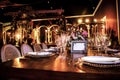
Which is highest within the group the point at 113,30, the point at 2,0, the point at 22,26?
the point at 2,0

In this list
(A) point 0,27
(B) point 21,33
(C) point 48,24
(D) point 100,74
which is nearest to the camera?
(D) point 100,74

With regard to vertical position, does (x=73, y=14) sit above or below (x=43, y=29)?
above

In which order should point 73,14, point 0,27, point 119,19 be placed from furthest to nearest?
point 0,27 → point 73,14 → point 119,19

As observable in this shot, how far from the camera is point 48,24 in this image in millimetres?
13859

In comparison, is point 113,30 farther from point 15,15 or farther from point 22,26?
point 22,26

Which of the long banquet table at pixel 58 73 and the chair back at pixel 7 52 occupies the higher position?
the chair back at pixel 7 52

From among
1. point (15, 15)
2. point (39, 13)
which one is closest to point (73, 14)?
point (39, 13)

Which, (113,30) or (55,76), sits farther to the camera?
(113,30)

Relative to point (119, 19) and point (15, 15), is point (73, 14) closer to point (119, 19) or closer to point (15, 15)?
point (15, 15)

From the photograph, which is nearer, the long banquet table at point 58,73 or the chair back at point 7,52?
the long banquet table at point 58,73

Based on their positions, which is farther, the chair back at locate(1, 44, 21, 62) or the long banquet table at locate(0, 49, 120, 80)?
the chair back at locate(1, 44, 21, 62)

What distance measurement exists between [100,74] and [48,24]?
1311 cm

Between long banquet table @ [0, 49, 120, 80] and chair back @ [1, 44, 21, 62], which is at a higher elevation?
chair back @ [1, 44, 21, 62]

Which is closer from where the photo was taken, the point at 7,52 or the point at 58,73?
the point at 58,73
